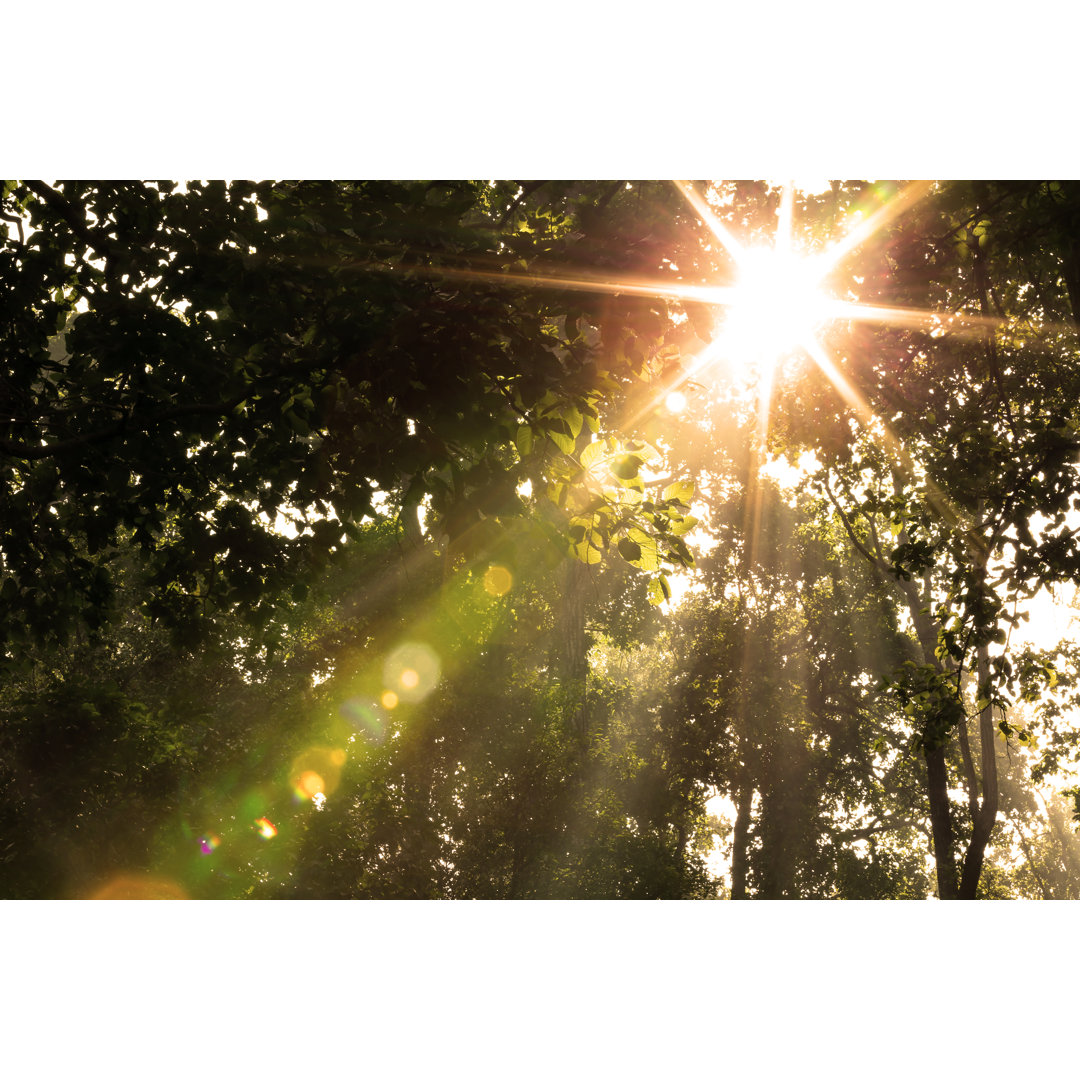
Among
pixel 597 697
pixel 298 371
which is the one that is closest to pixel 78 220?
Result: pixel 298 371

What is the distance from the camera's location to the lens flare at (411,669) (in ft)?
68.4

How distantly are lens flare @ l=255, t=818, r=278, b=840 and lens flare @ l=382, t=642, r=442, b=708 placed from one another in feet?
12.4

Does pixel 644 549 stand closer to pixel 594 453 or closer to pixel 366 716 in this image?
pixel 594 453

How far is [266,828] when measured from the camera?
18.8 m

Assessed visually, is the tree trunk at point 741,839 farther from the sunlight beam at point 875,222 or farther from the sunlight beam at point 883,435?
the sunlight beam at point 875,222

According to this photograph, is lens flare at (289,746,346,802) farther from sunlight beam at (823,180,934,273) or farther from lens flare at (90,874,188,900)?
sunlight beam at (823,180,934,273)

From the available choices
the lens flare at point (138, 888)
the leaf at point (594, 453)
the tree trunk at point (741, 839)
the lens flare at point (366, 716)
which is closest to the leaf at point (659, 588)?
the leaf at point (594, 453)

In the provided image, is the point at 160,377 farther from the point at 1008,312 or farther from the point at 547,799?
the point at 547,799

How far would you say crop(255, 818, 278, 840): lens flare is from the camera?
733 inches

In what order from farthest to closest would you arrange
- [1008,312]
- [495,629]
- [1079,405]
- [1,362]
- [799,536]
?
[799,536] → [495,629] → [1008,312] → [1079,405] → [1,362]

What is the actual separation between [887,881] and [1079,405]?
67.8 feet

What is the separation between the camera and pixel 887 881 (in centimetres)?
2492

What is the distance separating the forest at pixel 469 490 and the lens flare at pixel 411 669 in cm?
8

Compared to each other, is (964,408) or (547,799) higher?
(964,408)
